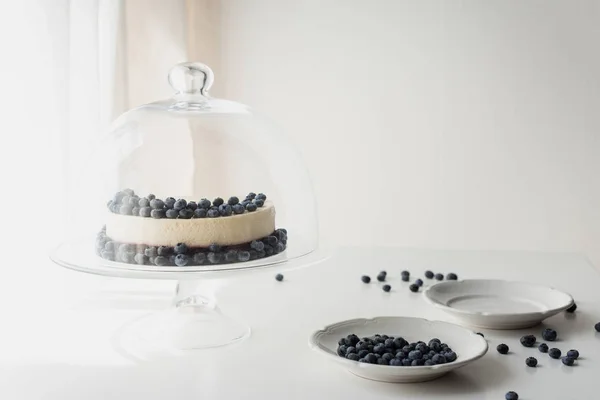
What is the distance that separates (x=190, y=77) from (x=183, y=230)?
14.2 inches

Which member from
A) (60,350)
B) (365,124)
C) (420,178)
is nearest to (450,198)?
(420,178)

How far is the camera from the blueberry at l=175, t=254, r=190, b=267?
1.39 meters

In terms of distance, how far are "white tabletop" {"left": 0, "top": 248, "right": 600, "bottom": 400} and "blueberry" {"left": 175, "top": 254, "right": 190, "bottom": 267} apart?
0.15m

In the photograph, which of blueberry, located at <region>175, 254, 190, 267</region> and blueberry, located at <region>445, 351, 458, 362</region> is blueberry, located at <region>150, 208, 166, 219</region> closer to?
blueberry, located at <region>175, 254, 190, 267</region>

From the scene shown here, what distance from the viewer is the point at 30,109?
189cm

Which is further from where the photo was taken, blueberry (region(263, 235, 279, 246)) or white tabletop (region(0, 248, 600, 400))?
blueberry (region(263, 235, 279, 246))

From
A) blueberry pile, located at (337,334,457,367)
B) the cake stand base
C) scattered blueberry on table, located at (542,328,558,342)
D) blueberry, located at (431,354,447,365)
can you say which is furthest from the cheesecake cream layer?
scattered blueberry on table, located at (542,328,558,342)

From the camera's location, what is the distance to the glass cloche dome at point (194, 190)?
1.44m

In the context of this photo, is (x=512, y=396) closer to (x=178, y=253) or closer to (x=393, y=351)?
(x=393, y=351)

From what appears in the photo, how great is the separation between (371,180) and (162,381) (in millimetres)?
1923

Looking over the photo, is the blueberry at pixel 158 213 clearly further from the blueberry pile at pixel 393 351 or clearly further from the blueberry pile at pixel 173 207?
the blueberry pile at pixel 393 351

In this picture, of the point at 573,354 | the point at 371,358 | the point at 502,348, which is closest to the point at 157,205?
the point at 371,358

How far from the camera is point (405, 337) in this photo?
1.39m

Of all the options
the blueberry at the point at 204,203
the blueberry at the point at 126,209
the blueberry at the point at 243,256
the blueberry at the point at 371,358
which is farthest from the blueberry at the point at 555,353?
the blueberry at the point at 126,209
